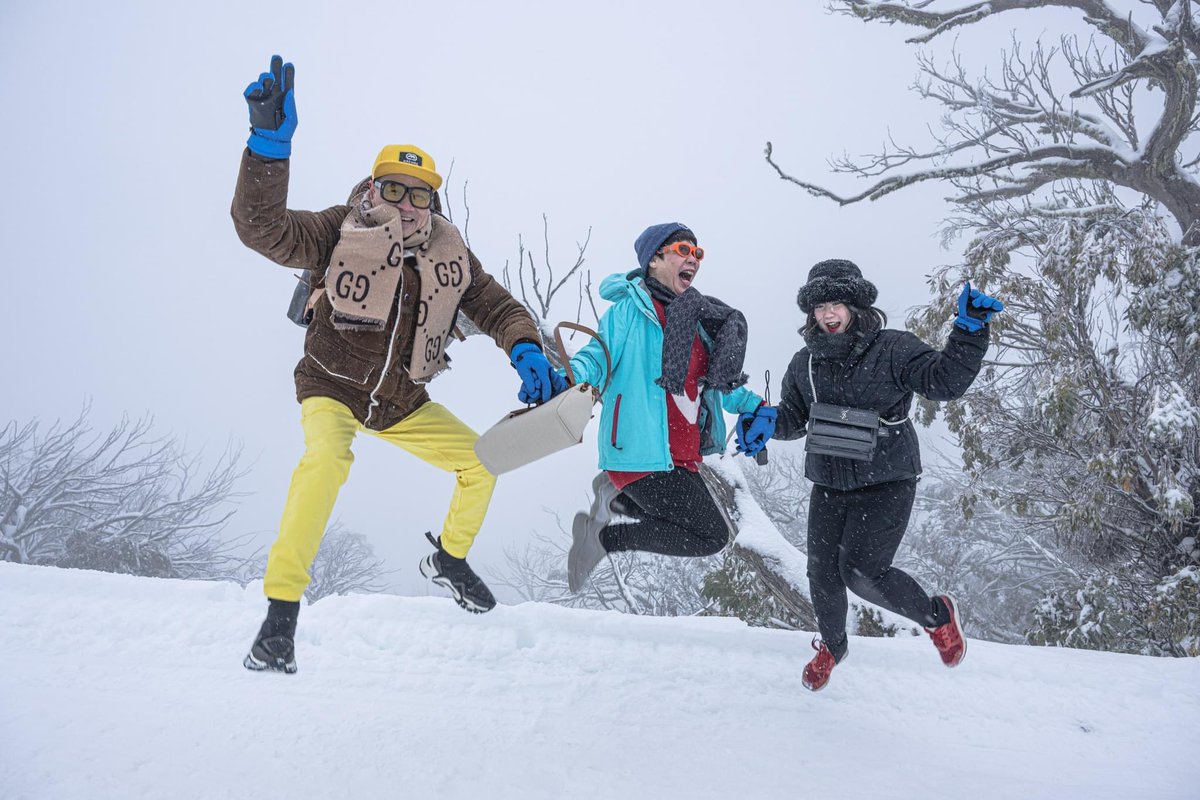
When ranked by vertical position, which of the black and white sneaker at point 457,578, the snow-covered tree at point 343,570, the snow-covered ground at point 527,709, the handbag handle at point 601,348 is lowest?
the snow-covered tree at point 343,570

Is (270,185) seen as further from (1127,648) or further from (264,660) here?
(1127,648)

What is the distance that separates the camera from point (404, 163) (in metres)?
2.71

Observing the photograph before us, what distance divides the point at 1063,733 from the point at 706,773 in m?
1.56

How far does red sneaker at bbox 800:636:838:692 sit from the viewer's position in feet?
9.93

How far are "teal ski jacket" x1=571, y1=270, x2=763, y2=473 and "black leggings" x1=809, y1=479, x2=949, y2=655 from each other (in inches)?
30.6

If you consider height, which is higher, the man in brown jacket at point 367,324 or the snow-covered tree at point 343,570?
the man in brown jacket at point 367,324

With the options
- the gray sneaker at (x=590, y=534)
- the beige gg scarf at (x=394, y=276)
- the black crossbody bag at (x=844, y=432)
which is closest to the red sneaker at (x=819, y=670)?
the black crossbody bag at (x=844, y=432)

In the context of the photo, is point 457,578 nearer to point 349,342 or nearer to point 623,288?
point 349,342

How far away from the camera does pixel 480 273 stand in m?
3.11

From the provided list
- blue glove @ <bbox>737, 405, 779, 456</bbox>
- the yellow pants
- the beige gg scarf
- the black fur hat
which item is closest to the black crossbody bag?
blue glove @ <bbox>737, 405, 779, 456</bbox>

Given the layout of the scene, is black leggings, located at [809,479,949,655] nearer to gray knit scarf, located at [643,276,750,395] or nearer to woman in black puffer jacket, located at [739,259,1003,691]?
woman in black puffer jacket, located at [739,259,1003,691]

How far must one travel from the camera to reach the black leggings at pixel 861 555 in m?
2.87

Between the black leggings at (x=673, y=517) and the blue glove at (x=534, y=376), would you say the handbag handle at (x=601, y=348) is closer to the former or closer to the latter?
the blue glove at (x=534, y=376)

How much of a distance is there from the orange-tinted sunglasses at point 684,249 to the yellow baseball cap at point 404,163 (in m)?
1.01
